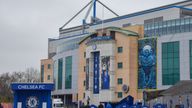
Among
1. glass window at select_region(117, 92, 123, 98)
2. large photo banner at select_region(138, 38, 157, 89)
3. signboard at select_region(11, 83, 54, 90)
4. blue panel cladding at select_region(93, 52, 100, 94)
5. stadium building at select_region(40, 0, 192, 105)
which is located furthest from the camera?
blue panel cladding at select_region(93, 52, 100, 94)

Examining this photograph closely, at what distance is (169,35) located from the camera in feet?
232

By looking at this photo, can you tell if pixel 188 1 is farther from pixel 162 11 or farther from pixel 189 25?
pixel 189 25

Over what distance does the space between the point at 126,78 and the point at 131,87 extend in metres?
1.66

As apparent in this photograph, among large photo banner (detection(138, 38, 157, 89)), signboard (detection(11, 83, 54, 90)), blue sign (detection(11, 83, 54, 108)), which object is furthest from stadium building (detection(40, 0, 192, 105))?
signboard (detection(11, 83, 54, 90))

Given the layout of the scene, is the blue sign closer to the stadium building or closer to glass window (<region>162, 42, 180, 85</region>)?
the stadium building

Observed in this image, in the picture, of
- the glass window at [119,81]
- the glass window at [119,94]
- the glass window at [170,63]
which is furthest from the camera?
the glass window at [119,81]

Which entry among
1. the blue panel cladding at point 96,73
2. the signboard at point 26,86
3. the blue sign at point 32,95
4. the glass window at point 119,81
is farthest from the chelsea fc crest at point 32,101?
the blue panel cladding at point 96,73

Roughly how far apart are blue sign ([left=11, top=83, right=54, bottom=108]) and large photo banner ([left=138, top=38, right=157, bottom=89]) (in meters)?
51.8

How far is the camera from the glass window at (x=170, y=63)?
6914 cm

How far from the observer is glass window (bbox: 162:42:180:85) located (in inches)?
2722

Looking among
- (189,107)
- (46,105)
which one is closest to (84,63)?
(189,107)

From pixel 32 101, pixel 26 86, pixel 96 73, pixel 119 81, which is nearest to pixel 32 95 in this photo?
pixel 32 101

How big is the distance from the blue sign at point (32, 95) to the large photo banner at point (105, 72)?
55.4 meters

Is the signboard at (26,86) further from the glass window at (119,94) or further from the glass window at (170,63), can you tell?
the glass window at (119,94)
